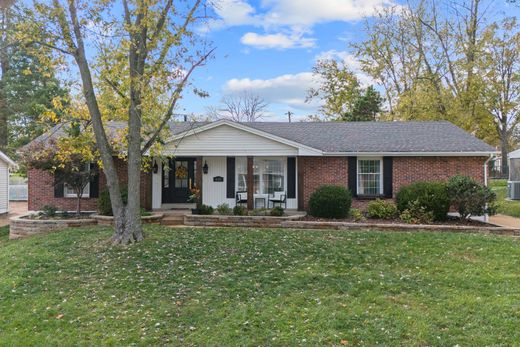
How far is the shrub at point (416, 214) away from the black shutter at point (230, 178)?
6140mm

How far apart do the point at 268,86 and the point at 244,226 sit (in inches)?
1024

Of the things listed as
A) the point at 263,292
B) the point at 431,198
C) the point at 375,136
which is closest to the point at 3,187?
the point at 375,136

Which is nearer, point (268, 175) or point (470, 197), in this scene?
point (470, 197)

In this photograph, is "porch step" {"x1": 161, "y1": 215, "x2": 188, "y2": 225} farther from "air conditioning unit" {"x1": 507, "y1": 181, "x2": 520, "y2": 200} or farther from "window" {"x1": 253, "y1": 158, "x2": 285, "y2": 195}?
"air conditioning unit" {"x1": 507, "y1": 181, "x2": 520, "y2": 200}

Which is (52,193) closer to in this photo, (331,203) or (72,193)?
(72,193)

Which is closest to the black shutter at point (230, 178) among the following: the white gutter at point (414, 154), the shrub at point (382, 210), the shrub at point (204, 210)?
the shrub at point (204, 210)

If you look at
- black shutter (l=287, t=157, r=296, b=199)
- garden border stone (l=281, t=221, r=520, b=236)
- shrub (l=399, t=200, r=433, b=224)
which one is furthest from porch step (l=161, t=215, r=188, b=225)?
shrub (l=399, t=200, r=433, b=224)

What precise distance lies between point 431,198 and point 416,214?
0.63 meters

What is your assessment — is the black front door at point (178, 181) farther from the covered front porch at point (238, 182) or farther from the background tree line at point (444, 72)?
the background tree line at point (444, 72)

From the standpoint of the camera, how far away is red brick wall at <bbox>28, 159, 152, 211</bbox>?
14625 mm

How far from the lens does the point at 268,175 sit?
15258 mm

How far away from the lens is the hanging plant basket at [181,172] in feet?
51.0

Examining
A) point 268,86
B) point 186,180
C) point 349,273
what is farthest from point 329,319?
point 268,86

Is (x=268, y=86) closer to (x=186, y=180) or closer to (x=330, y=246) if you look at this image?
(x=186, y=180)
